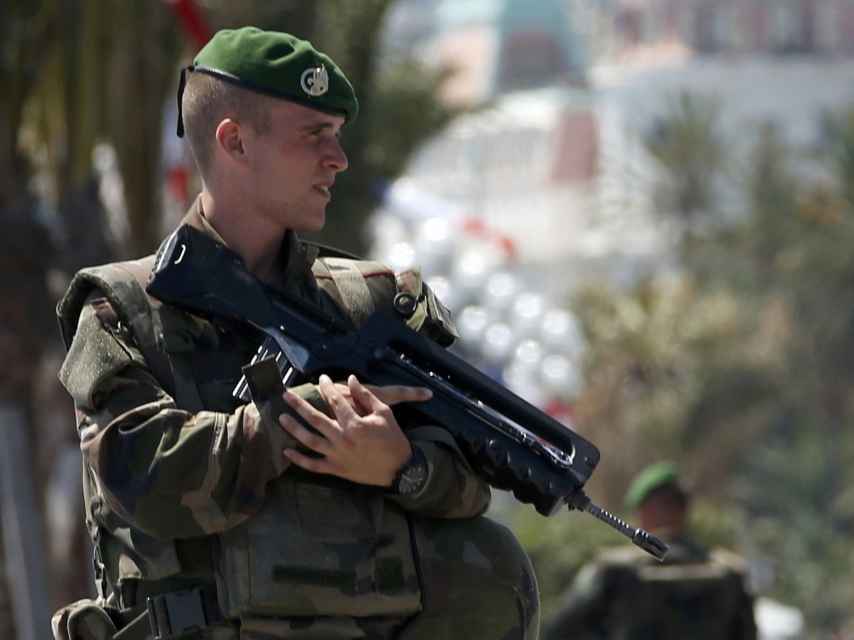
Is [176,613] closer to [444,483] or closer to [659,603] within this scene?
[444,483]

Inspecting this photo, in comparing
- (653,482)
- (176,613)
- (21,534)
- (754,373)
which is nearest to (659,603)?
(653,482)

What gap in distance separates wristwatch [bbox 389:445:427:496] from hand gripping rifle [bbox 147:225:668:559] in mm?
98

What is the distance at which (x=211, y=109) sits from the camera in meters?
3.85

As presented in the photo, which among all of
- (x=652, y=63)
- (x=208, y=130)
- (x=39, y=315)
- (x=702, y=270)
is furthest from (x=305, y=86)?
(x=652, y=63)

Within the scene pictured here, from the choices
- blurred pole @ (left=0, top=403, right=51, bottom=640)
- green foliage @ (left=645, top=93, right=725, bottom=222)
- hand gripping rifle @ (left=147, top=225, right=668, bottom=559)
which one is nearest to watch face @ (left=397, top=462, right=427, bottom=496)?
hand gripping rifle @ (left=147, top=225, right=668, bottom=559)

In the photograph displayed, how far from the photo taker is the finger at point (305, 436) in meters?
3.67

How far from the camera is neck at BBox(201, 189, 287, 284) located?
3900 mm

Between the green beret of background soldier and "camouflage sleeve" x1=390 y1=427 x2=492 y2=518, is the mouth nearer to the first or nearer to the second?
the green beret of background soldier

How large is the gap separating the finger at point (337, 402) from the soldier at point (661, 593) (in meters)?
5.79

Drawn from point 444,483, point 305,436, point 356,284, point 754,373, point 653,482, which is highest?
point 356,284

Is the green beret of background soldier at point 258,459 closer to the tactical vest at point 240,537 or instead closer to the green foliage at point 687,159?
the tactical vest at point 240,537

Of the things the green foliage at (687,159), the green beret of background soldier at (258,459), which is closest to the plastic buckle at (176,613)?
the green beret of background soldier at (258,459)

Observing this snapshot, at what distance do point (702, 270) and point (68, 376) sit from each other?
72.9 metres

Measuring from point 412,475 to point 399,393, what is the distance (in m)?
0.12
